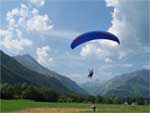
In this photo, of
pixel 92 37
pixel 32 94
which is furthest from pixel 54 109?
pixel 32 94

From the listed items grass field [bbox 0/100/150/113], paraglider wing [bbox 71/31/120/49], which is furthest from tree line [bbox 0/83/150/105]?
paraglider wing [bbox 71/31/120/49]

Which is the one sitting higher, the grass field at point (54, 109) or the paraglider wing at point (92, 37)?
the paraglider wing at point (92, 37)

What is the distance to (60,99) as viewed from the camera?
360 feet

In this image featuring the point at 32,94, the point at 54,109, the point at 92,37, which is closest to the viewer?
the point at 92,37

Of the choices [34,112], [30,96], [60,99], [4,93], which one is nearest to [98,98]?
[60,99]

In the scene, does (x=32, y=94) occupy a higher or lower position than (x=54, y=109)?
higher

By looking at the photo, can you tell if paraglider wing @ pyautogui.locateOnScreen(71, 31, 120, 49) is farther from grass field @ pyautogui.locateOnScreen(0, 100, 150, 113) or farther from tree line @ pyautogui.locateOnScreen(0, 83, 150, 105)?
tree line @ pyautogui.locateOnScreen(0, 83, 150, 105)

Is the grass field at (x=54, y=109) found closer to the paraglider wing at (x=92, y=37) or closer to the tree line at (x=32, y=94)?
the paraglider wing at (x=92, y=37)

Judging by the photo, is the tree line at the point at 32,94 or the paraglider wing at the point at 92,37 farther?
the tree line at the point at 32,94

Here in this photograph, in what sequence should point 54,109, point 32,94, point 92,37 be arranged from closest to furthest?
point 92,37
point 54,109
point 32,94

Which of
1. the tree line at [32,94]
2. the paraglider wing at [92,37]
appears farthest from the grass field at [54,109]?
the tree line at [32,94]

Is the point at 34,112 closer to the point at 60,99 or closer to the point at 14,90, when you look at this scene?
the point at 14,90

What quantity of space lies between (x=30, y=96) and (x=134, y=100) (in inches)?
2094

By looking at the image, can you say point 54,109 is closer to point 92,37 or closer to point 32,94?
point 92,37
